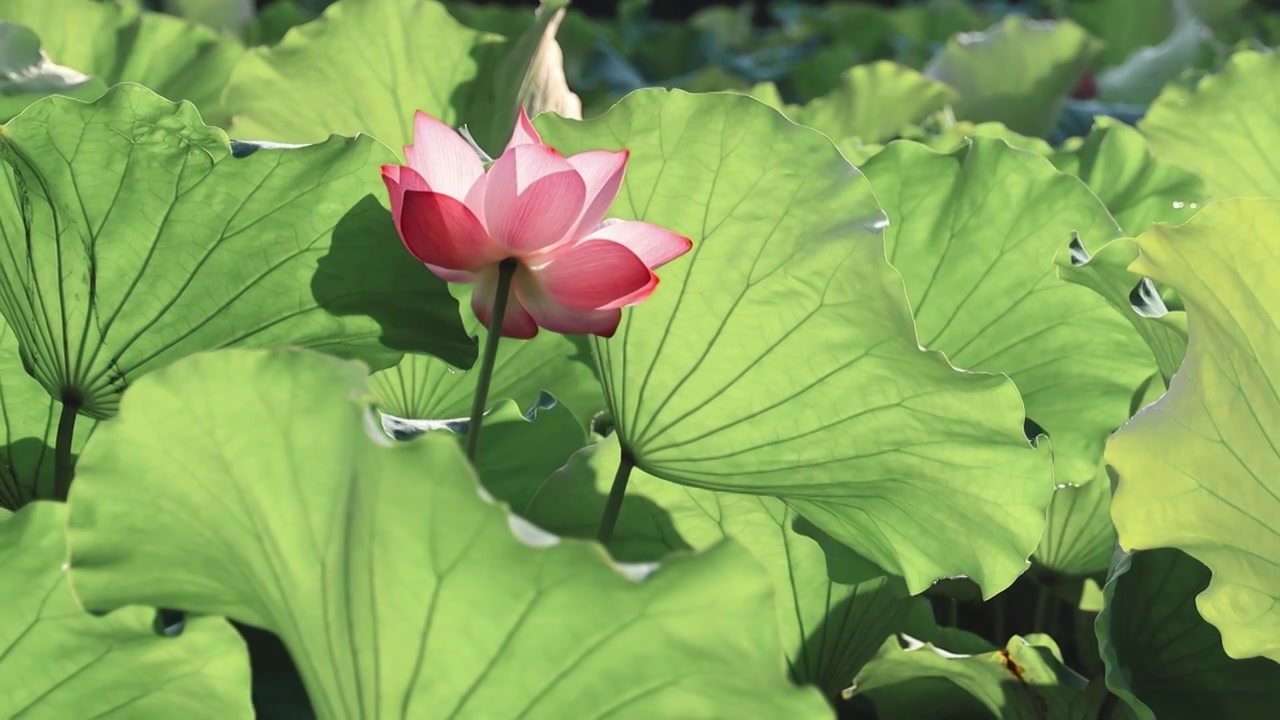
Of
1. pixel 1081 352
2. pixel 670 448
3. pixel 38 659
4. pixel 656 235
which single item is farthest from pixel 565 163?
pixel 1081 352

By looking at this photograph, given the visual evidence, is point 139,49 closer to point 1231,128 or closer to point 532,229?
point 532,229

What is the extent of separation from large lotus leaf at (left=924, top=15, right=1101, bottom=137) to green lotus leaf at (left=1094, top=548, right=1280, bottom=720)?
41.2 inches

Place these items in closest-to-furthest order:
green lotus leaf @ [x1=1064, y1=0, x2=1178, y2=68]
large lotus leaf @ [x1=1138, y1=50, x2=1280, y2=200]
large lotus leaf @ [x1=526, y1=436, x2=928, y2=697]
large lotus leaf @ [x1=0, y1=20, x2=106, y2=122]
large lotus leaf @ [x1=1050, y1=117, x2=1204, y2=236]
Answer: large lotus leaf @ [x1=526, y1=436, x2=928, y2=697], large lotus leaf @ [x1=0, y1=20, x2=106, y2=122], large lotus leaf @ [x1=1050, y1=117, x2=1204, y2=236], large lotus leaf @ [x1=1138, y1=50, x2=1280, y2=200], green lotus leaf @ [x1=1064, y1=0, x2=1178, y2=68]

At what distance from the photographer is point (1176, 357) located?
620 mm

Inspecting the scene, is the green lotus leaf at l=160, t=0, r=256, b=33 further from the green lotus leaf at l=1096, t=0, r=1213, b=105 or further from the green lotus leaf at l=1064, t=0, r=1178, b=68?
the green lotus leaf at l=1064, t=0, r=1178, b=68

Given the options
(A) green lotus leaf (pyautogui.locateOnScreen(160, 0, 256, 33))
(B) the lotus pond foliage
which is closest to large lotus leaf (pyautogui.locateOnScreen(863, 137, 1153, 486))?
(B) the lotus pond foliage

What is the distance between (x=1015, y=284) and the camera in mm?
727

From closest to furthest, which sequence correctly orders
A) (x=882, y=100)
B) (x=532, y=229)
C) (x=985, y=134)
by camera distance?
(x=532, y=229), (x=985, y=134), (x=882, y=100)

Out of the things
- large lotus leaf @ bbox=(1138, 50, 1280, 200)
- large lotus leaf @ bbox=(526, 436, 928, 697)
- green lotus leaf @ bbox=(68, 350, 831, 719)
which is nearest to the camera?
green lotus leaf @ bbox=(68, 350, 831, 719)

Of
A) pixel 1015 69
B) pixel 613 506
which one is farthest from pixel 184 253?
pixel 1015 69

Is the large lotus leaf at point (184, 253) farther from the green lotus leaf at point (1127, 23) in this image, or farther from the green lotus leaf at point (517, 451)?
the green lotus leaf at point (1127, 23)

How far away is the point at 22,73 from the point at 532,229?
1.25 ft

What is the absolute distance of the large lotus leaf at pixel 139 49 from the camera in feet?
3.37

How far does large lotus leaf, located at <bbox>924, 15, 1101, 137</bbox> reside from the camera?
1.62 meters
